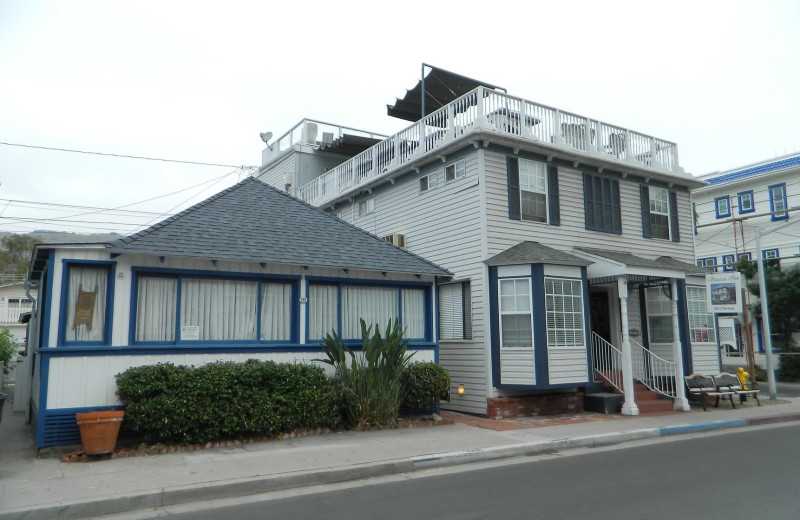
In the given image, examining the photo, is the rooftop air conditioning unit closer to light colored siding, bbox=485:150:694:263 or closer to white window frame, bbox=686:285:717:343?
light colored siding, bbox=485:150:694:263

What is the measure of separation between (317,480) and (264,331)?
431 cm

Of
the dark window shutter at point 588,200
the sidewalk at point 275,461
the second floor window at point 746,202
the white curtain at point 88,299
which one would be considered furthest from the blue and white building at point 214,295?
the second floor window at point 746,202

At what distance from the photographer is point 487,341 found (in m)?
14.3

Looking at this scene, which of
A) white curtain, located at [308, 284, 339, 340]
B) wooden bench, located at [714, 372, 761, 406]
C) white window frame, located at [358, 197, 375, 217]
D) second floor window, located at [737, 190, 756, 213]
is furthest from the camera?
second floor window, located at [737, 190, 756, 213]

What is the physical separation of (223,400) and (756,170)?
100 ft

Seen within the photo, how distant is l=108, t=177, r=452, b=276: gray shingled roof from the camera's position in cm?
1087

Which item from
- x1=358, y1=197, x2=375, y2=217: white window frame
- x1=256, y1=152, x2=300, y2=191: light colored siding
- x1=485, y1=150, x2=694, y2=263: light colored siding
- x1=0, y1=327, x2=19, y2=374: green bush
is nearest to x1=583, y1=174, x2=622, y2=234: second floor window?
x1=485, y1=150, x2=694, y2=263: light colored siding

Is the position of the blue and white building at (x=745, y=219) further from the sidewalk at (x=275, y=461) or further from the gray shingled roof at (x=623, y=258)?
the sidewalk at (x=275, y=461)

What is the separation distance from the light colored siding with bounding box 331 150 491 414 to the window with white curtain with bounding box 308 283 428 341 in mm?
1416

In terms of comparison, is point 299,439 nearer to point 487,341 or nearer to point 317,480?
point 317,480

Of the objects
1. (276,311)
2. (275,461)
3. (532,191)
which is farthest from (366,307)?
(532,191)

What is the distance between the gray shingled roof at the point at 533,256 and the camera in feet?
45.5

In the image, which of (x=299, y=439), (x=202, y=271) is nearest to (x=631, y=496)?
(x=299, y=439)

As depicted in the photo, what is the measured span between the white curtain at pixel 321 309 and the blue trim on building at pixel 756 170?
2661 centimetres
